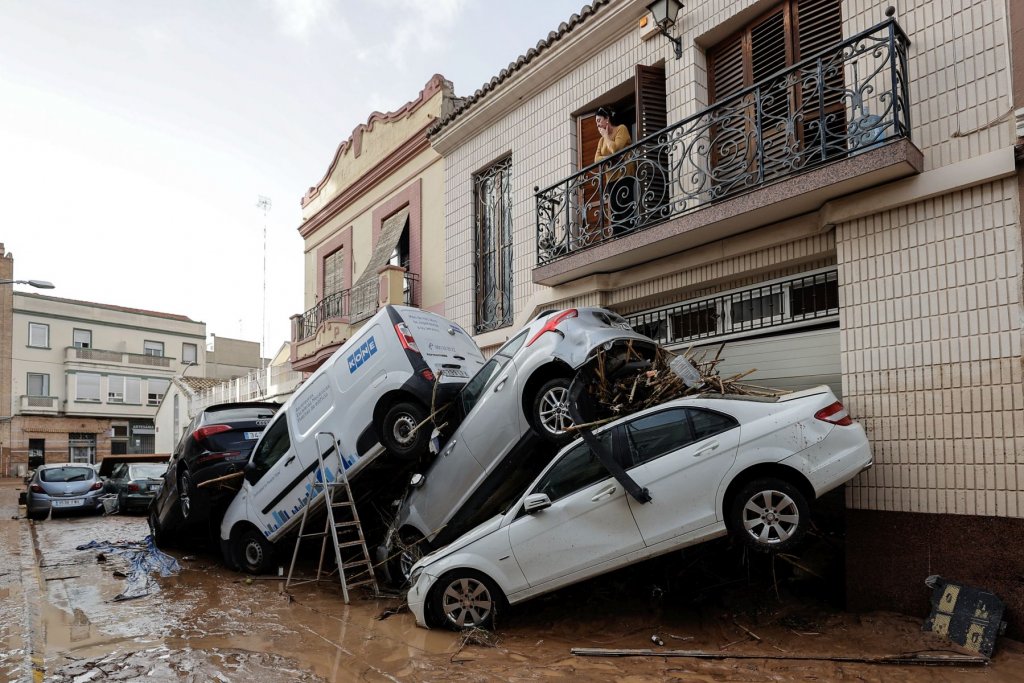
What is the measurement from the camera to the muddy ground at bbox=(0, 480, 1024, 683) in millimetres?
5637

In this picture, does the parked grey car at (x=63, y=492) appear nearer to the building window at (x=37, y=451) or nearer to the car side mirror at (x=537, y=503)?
the car side mirror at (x=537, y=503)

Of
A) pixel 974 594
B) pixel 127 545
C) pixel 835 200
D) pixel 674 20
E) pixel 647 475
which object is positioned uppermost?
pixel 674 20

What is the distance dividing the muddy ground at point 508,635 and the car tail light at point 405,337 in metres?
2.86

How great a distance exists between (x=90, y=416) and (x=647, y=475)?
46517 millimetres

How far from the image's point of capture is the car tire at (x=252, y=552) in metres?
10.1

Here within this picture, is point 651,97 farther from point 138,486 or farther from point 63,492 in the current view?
point 63,492

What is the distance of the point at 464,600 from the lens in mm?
6828

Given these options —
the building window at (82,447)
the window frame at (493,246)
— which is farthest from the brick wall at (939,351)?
the building window at (82,447)

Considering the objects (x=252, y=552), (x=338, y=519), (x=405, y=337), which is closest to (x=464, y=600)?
(x=405, y=337)

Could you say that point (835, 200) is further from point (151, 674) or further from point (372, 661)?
point (151, 674)

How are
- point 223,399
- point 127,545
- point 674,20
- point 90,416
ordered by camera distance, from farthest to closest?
1. point 90,416
2. point 223,399
3. point 127,545
4. point 674,20

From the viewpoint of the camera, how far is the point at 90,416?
4431cm

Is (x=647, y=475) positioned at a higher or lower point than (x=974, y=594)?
higher

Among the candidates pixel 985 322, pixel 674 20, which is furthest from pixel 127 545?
pixel 985 322
